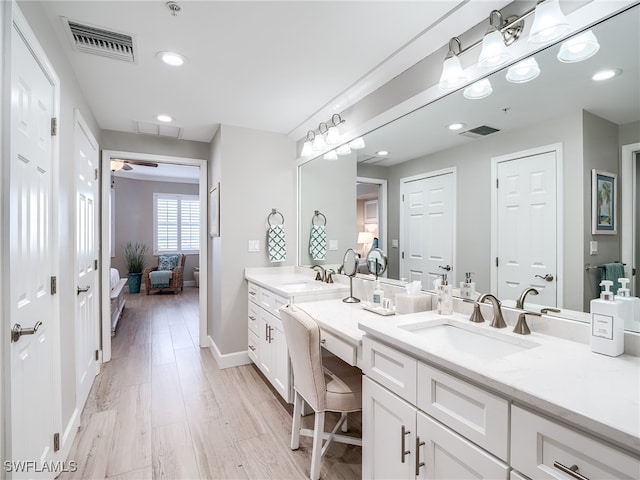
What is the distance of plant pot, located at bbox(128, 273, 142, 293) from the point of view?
7277 mm

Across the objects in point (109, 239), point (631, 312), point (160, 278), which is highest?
point (109, 239)

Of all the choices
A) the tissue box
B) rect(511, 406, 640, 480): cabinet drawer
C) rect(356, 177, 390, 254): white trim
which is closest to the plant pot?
rect(356, 177, 390, 254): white trim

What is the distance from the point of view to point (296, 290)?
243 cm

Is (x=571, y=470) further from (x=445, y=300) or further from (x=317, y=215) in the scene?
(x=317, y=215)

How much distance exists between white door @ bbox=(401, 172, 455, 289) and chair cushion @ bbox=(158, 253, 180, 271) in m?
6.76

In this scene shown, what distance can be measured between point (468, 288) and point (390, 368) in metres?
0.69

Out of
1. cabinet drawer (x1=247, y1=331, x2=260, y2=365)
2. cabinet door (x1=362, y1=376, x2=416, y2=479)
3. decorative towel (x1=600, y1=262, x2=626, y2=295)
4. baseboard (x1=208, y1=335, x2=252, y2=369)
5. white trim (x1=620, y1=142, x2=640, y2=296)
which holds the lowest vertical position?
baseboard (x1=208, y1=335, x2=252, y2=369)

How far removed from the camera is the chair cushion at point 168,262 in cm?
762

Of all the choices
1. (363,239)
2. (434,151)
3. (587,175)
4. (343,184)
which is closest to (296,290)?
(363,239)

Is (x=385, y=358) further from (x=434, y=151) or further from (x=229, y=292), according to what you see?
(x=229, y=292)

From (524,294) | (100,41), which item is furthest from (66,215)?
(524,294)

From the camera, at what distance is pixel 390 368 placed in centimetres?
137

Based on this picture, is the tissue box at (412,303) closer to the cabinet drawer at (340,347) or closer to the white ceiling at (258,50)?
the cabinet drawer at (340,347)

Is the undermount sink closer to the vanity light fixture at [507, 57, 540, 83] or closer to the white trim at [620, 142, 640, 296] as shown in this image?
the white trim at [620, 142, 640, 296]
